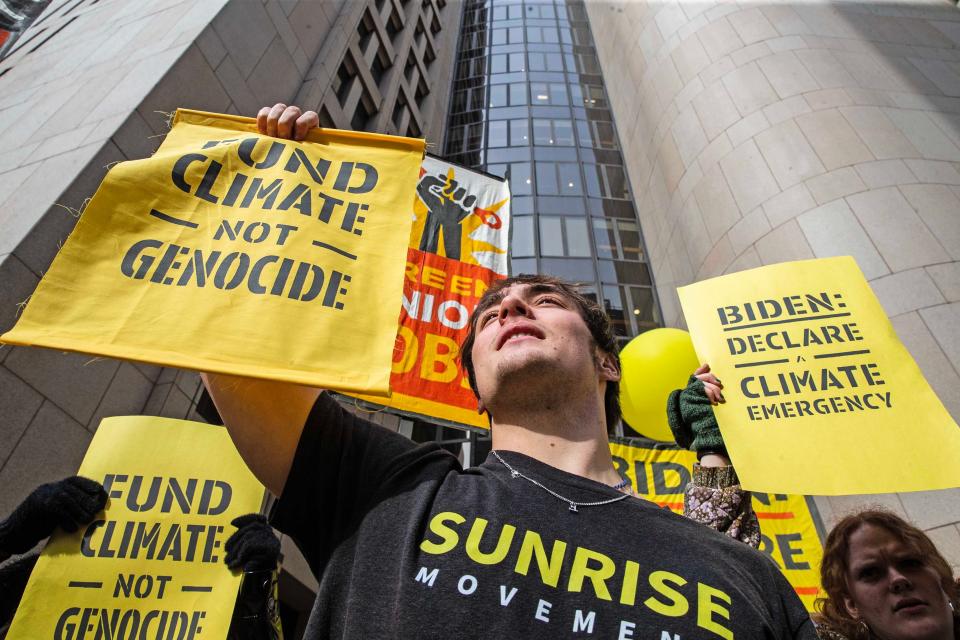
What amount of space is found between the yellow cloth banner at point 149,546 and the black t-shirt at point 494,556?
2.38 meters

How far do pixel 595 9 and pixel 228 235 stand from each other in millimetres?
20547

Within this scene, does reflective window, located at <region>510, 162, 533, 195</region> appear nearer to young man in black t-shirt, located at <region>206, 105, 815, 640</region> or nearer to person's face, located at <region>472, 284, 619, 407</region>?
person's face, located at <region>472, 284, 619, 407</region>

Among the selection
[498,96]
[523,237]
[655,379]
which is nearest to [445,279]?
[655,379]

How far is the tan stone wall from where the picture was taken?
5.61 m

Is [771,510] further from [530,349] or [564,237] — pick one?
[564,237]

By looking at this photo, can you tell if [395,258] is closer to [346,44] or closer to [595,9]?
[346,44]

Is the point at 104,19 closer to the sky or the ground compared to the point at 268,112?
closer to the sky

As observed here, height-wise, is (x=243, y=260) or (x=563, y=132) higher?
(x=563, y=132)

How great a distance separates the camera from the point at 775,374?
9.29 feet

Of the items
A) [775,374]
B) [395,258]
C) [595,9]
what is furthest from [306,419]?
[595,9]

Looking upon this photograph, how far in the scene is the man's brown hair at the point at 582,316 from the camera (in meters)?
2.41

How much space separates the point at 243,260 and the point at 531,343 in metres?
1.15

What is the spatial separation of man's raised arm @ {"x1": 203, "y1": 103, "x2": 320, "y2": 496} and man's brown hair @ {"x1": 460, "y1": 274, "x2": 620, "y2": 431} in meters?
0.93

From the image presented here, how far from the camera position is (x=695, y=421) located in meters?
2.77
